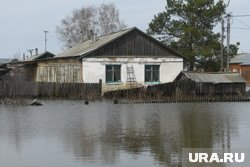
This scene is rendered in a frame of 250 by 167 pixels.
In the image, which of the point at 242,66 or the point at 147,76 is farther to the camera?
the point at 242,66

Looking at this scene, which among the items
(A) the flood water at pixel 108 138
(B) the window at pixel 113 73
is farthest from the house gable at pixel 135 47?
(A) the flood water at pixel 108 138

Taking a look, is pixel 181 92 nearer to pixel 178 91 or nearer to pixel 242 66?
pixel 178 91

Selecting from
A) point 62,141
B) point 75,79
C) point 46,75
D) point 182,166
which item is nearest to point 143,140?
point 62,141

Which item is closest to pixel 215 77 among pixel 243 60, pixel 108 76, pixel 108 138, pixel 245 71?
pixel 108 76

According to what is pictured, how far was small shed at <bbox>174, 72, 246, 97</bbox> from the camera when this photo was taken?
3612 cm

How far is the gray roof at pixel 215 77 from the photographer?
121ft

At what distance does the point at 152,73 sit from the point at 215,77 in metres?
5.62

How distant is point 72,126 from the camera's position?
56.8 feet

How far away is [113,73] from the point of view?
131 ft

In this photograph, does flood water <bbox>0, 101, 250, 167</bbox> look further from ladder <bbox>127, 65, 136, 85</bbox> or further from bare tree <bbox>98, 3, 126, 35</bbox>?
bare tree <bbox>98, 3, 126, 35</bbox>

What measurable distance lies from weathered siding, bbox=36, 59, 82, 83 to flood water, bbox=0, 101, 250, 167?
18.2 metres

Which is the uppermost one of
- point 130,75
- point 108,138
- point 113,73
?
point 113,73

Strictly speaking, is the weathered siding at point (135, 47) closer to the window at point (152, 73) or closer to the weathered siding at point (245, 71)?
the window at point (152, 73)

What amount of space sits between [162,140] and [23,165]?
446 cm
